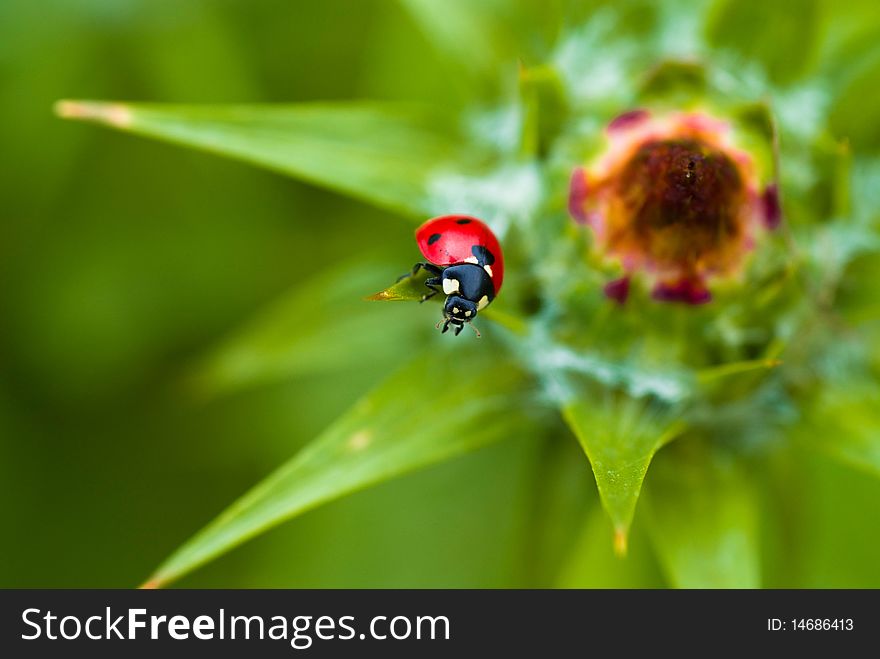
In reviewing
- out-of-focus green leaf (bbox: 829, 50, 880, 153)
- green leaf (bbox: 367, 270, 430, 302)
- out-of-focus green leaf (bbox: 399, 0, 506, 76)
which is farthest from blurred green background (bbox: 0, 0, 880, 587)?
green leaf (bbox: 367, 270, 430, 302)

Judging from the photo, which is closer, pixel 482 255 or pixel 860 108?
pixel 482 255

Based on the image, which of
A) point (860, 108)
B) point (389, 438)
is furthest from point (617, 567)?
point (860, 108)

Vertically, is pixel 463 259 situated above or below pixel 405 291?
above

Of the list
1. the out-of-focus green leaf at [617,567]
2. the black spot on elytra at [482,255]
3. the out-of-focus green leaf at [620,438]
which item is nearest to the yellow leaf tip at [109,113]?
the black spot on elytra at [482,255]

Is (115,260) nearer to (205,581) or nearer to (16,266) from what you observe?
(16,266)

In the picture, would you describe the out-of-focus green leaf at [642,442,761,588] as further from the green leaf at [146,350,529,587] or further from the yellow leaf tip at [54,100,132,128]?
the yellow leaf tip at [54,100,132,128]

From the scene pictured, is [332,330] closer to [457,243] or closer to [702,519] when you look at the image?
[457,243]
